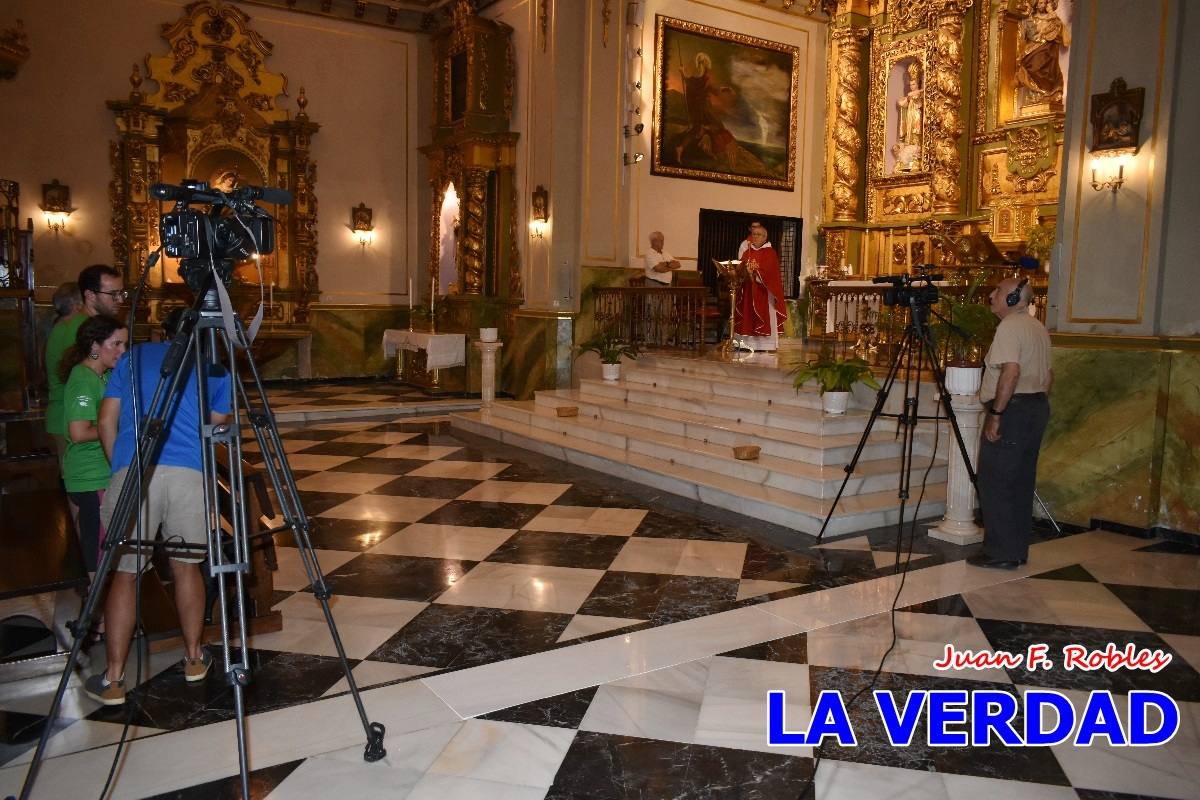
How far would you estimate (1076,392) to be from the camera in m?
6.04

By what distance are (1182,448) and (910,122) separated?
8.86 meters

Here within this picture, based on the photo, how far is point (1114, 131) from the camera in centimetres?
571

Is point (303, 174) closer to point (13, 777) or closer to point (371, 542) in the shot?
point (371, 542)

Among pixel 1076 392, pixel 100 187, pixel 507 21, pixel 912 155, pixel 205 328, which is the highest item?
pixel 507 21

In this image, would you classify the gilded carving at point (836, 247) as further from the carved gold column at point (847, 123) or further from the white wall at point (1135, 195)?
the white wall at point (1135, 195)

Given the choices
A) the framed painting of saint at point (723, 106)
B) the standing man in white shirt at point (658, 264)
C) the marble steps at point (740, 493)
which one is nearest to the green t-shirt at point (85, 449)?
the marble steps at point (740, 493)

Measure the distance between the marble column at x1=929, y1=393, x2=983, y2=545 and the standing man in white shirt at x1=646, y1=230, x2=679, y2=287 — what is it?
6.27 meters

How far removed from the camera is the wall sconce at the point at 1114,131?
562cm

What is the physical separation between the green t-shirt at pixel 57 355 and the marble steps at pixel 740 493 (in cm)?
402

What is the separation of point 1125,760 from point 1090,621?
4.56ft

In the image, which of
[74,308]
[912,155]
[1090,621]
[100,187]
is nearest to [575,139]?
[912,155]

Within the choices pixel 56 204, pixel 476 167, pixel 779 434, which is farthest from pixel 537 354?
pixel 56 204

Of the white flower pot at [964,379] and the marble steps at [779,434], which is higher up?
the white flower pot at [964,379]

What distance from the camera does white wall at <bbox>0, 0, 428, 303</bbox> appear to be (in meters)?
11.3
